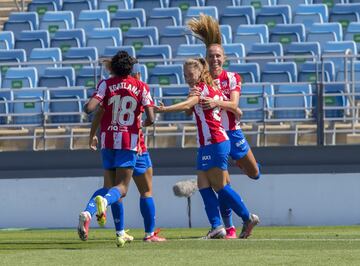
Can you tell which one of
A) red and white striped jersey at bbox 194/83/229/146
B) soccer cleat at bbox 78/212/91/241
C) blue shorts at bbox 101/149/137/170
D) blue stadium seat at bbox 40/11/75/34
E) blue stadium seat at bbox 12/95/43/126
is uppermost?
blue stadium seat at bbox 40/11/75/34

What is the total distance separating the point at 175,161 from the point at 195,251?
296 inches

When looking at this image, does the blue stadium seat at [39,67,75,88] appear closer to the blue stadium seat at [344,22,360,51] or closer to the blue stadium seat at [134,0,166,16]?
the blue stadium seat at [134,0,166,16]

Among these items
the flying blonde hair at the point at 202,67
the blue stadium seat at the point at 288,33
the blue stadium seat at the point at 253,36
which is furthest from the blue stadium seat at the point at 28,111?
the flying blonde hair at the point at 202,67

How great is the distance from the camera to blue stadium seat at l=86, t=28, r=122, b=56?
77.8 feet

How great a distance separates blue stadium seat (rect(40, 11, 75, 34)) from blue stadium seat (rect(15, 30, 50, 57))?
66cm

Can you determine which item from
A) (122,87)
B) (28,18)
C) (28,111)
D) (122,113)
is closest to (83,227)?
(122,113)

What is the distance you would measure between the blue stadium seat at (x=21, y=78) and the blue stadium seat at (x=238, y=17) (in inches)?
150

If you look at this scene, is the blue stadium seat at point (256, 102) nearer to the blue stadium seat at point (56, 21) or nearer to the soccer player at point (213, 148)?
the soccer player at point (213, 148)

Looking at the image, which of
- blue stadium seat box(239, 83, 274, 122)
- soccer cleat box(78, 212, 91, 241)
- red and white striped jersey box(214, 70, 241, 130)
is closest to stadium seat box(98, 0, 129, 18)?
blue stadium seat box(239, 83, 274, 122)

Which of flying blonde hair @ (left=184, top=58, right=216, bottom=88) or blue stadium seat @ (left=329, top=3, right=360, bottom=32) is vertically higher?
blue stadium seat @ (left=329, top=3, right=360, bottom=32)

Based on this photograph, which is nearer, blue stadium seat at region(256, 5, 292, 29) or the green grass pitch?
the green grass pitch

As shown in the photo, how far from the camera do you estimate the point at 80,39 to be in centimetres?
2405

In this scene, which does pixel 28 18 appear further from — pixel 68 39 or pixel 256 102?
pixel 256 102

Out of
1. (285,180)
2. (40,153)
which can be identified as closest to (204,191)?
(285,180)
